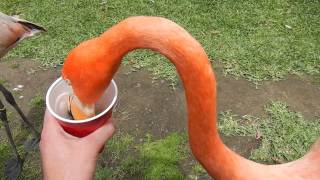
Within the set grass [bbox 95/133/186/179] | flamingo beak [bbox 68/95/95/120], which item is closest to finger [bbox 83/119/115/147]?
flamingo beak [bbox 68/95/95/120]

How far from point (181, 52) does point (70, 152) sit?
2.58 ft

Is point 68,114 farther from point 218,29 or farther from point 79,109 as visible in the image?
point 218,29

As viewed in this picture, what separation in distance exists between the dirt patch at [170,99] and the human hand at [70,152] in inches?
55.8

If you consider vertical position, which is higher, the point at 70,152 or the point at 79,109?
the point at 79,109

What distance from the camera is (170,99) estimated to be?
3.78 metres

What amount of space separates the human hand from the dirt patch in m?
1.42

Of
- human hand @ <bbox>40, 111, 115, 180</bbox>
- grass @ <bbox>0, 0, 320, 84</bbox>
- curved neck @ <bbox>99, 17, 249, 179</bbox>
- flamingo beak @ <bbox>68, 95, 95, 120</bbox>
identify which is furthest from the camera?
grass @ <bbox>0, 0, 320, 84</bbox>

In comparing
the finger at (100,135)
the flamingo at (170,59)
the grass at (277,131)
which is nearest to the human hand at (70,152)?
the finger at (100,135)

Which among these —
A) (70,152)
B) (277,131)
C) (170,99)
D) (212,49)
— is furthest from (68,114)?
(212,49)

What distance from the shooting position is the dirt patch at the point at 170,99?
3.59 metres

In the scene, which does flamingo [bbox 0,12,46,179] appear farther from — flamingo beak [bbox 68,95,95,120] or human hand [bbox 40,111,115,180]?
flamingo beak [bbox 68,95,95,120]

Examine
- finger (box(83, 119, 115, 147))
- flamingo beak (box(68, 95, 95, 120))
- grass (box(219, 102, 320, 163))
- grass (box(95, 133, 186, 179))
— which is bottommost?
grass (box(95, 133, 186, 179))

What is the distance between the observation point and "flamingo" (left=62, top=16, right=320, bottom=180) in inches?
65.6

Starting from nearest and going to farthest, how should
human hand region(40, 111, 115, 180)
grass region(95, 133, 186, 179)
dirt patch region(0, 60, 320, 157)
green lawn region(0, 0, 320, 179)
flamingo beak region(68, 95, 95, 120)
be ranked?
flamingo beak region(68, 95, 95, 120), human hand region(40, 111, 115, 180), grass region(95, 133, 186, 179), green lawn region(0, 0, 320, 179), dirt patch region(0, 60, 320, 157)
